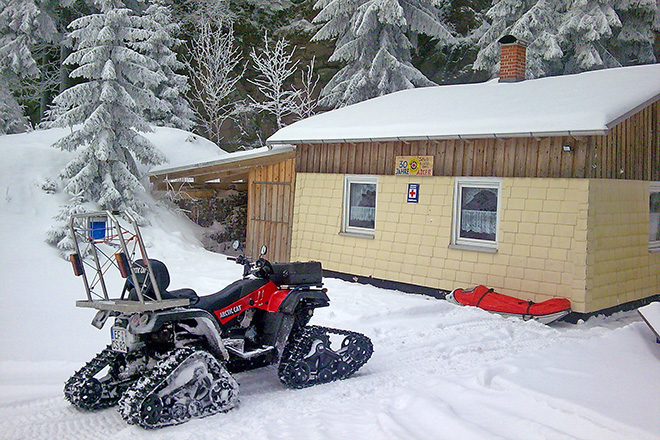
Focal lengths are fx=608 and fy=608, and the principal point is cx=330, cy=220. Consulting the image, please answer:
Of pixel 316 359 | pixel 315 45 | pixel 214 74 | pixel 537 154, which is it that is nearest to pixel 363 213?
pixel 537 154

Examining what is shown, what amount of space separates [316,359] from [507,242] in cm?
438

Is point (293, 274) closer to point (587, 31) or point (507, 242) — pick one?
point (507, 242)

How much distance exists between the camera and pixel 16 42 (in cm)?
1842

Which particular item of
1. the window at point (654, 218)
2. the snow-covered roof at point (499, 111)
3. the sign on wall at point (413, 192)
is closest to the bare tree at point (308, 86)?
the snow-covered roof at point (499, 111)

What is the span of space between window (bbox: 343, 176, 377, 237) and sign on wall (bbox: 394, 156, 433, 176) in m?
0.58

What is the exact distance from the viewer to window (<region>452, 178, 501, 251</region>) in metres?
8.97

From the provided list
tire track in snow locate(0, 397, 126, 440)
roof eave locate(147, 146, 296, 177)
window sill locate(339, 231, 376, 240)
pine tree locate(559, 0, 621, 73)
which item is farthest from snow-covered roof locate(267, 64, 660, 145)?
pine tree locate(559, 0, 621, 73)

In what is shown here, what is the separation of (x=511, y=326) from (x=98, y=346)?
15.8ft

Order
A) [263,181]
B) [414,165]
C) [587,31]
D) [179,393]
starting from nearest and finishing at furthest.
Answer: [179,393] → [414,165] → [263,181] → [587,31]

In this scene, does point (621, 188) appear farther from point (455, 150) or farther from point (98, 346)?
point (98, 346)

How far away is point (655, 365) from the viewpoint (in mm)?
5902

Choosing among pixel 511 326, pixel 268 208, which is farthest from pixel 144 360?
pixel 268 208

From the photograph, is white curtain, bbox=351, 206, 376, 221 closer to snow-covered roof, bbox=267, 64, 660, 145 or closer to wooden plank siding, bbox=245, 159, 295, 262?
snow-covered roof, bbox=267, 64, 660, 145

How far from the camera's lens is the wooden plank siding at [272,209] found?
40.1 ft
